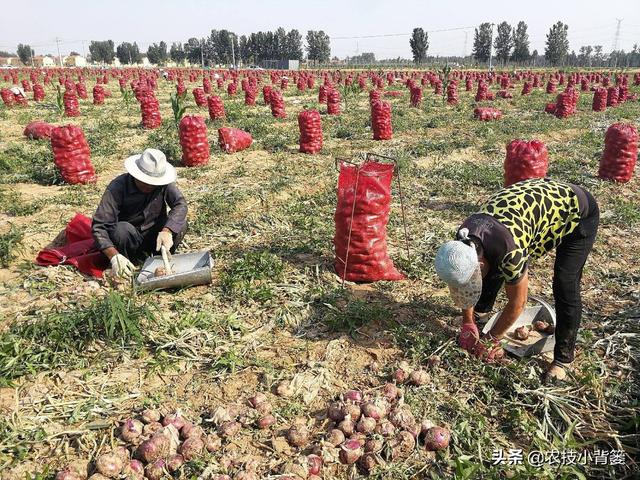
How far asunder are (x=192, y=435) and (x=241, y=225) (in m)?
3.74

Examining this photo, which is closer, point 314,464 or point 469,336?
point 314,464

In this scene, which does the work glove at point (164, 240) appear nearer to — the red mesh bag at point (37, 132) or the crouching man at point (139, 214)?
the crouching man at point (139, 214)

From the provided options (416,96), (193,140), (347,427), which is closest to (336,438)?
(347,427)

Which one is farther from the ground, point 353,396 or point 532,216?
point 532,216

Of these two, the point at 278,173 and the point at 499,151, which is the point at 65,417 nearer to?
the point at 278,173

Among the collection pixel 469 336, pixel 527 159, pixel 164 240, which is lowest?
pixel 469 336

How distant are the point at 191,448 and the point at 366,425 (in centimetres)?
104

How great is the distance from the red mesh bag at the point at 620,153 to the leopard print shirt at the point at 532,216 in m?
6.18

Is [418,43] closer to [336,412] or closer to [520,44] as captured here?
[520,44]

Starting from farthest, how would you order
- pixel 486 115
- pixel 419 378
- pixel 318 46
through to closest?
pixel 318 46 < pixel 486 115 < pixel 419 378

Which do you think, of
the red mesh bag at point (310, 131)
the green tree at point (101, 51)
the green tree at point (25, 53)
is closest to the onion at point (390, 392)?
the red mesh bag at point (310, 131)

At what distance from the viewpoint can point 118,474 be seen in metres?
2.48

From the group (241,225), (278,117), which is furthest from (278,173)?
(278,117)

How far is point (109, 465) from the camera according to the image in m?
2.46
